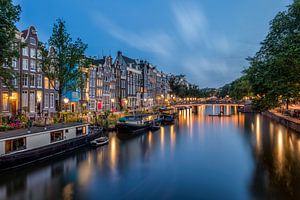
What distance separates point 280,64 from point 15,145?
990 inches

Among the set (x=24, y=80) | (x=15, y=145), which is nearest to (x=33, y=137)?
(x=15, y=145)

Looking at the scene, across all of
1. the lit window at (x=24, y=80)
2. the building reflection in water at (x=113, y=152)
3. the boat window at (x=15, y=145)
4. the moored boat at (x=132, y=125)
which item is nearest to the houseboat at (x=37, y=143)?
the boat window at (x=15, y=145)

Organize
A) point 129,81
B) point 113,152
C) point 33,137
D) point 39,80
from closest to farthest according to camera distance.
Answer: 1. point 33,137
2. point 113,152
3. point 39,80
4. point 129,81

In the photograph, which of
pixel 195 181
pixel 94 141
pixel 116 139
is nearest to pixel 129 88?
pixel 116 139

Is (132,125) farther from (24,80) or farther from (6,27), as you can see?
(6,27)

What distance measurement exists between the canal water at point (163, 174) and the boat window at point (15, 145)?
1898 millimetres

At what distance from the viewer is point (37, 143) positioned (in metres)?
25.5

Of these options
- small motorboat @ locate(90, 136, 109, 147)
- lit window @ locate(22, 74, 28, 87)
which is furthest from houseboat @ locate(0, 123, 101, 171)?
lit window @ locate(22, 74, 28, 87)

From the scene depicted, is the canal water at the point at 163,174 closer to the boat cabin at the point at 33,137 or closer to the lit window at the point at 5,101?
the boat cabin at the point at 33,137

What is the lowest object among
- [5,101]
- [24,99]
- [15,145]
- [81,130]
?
[15,145]

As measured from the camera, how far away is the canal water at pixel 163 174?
1891 cm

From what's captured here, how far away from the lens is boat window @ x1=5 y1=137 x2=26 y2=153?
2248 centimetres

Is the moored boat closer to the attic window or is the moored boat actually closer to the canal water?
the canal water

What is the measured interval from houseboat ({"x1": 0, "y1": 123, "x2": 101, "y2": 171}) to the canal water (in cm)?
89
